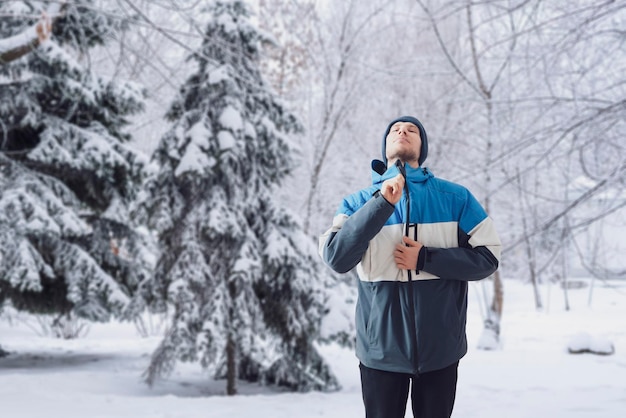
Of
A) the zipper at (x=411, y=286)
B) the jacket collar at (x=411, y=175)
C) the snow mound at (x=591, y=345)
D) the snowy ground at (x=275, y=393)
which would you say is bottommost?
the snowy ground at (x=275, y=393)

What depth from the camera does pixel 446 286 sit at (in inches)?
76.8

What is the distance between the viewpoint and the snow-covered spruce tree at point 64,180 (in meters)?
6.91

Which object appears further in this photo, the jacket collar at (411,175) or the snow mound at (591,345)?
the snow mound at (591,345)

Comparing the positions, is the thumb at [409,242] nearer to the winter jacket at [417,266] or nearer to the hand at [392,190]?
the winter jacket at [417,266]

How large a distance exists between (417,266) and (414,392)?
0.46 m

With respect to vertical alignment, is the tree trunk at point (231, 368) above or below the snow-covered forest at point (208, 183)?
below

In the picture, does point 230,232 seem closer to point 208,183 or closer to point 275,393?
point 208,183

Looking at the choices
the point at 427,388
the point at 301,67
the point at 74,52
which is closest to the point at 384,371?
the point at 427,388

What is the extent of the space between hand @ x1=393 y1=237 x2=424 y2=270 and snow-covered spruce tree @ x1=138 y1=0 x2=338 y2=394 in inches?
183

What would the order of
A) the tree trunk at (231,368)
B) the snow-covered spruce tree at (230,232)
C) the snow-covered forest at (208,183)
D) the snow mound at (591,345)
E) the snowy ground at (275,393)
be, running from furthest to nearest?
1. the snow mound at (591,345)
2. the tree trunk at (231,368)
3. the snow-covered spruce tree at (230,232)
4. the snow-covered forest at (208,183)
5. the snowy ground at (275,393)

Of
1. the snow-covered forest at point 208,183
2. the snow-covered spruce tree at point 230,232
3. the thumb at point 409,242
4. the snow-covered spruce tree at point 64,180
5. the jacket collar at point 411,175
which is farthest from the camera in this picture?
the snow-covered spruce tree at point 64,180

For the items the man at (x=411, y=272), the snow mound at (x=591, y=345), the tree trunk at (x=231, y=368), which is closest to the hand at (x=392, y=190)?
the man at (x=411, y=272)

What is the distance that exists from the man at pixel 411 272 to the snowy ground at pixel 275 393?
3242 mm

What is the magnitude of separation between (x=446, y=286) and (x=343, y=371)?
6876 millimetres
